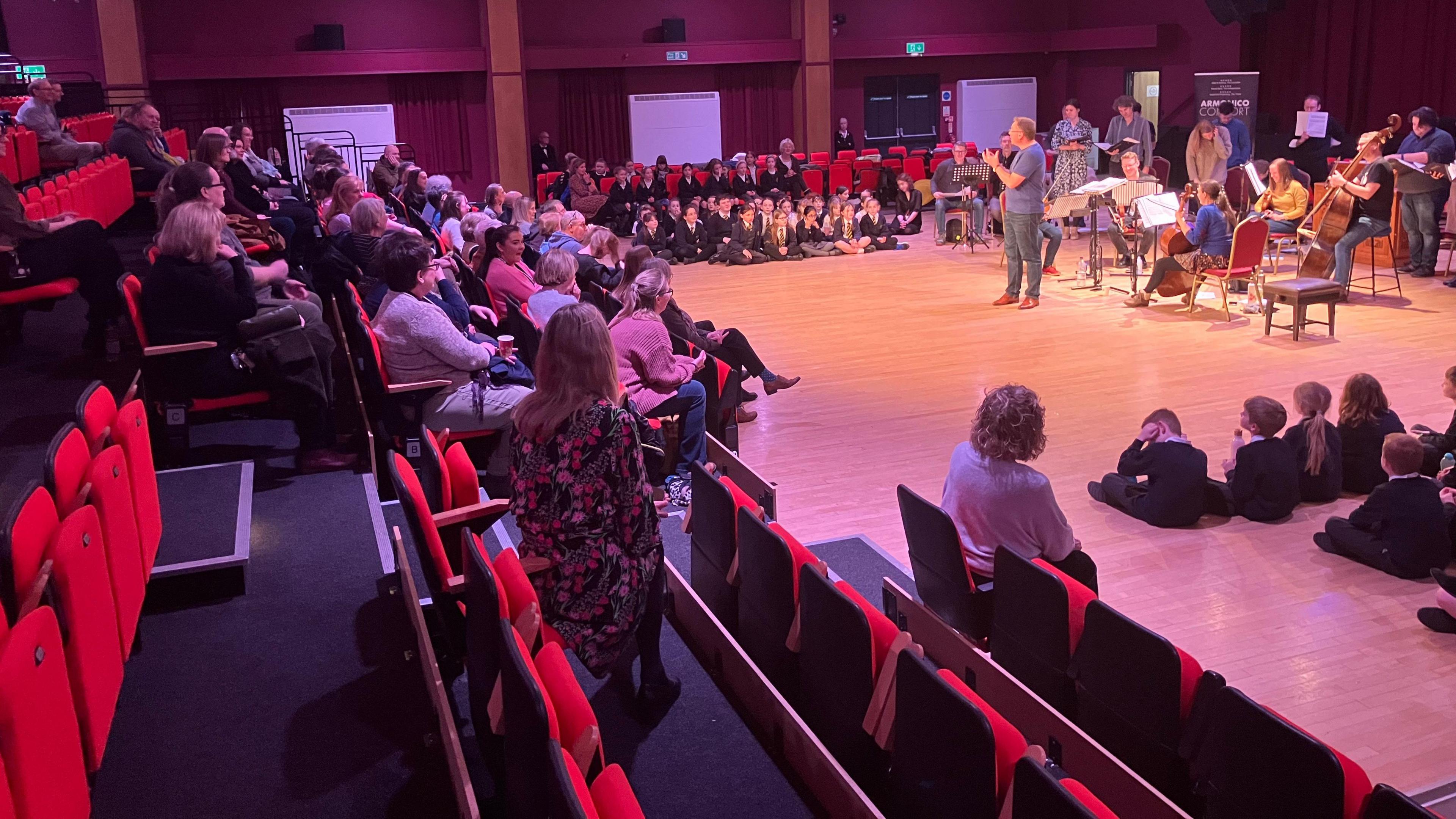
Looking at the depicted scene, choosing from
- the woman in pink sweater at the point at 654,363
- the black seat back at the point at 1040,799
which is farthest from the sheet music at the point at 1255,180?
the black seat back at the point at 1040,799

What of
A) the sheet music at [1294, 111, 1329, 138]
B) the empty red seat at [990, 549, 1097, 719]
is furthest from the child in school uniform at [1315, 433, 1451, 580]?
the sheet music at [1294, 111, 1329, 138]

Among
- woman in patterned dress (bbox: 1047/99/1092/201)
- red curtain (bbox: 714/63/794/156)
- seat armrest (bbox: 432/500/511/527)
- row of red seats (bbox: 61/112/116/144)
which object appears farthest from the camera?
red curtain (bbox: 714/63/794/156)

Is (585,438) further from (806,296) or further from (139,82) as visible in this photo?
(139,82)

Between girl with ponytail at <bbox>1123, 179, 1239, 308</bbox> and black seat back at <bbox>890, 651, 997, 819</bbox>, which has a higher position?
girl with ponytail at <bbox>1123, 179, 1239, 308</bbox>

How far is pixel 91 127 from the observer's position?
37.4ft

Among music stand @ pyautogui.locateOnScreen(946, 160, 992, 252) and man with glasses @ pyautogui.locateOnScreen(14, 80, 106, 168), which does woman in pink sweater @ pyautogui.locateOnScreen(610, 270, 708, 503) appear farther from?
music stand @ pyautogui.locateOnScreen(946, 160, 992, 252)

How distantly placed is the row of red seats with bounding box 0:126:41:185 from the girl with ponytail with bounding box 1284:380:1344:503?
314 inches

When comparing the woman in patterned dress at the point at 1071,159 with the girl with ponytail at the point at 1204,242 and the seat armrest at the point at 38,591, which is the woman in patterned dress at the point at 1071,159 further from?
the seat armrest at the point at 38,591

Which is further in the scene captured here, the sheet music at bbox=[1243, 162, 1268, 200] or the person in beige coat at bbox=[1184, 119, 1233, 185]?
the person in beige coat at bbox=[1184, 119, 1233, 185]

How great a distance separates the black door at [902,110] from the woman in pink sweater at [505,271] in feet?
45.9

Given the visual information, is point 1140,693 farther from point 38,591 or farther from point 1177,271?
point 1177,271

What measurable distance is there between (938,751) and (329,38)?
1610 cm

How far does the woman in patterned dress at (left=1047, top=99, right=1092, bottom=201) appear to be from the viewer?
11.0 metres

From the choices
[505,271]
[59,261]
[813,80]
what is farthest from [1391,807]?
[813,80]
